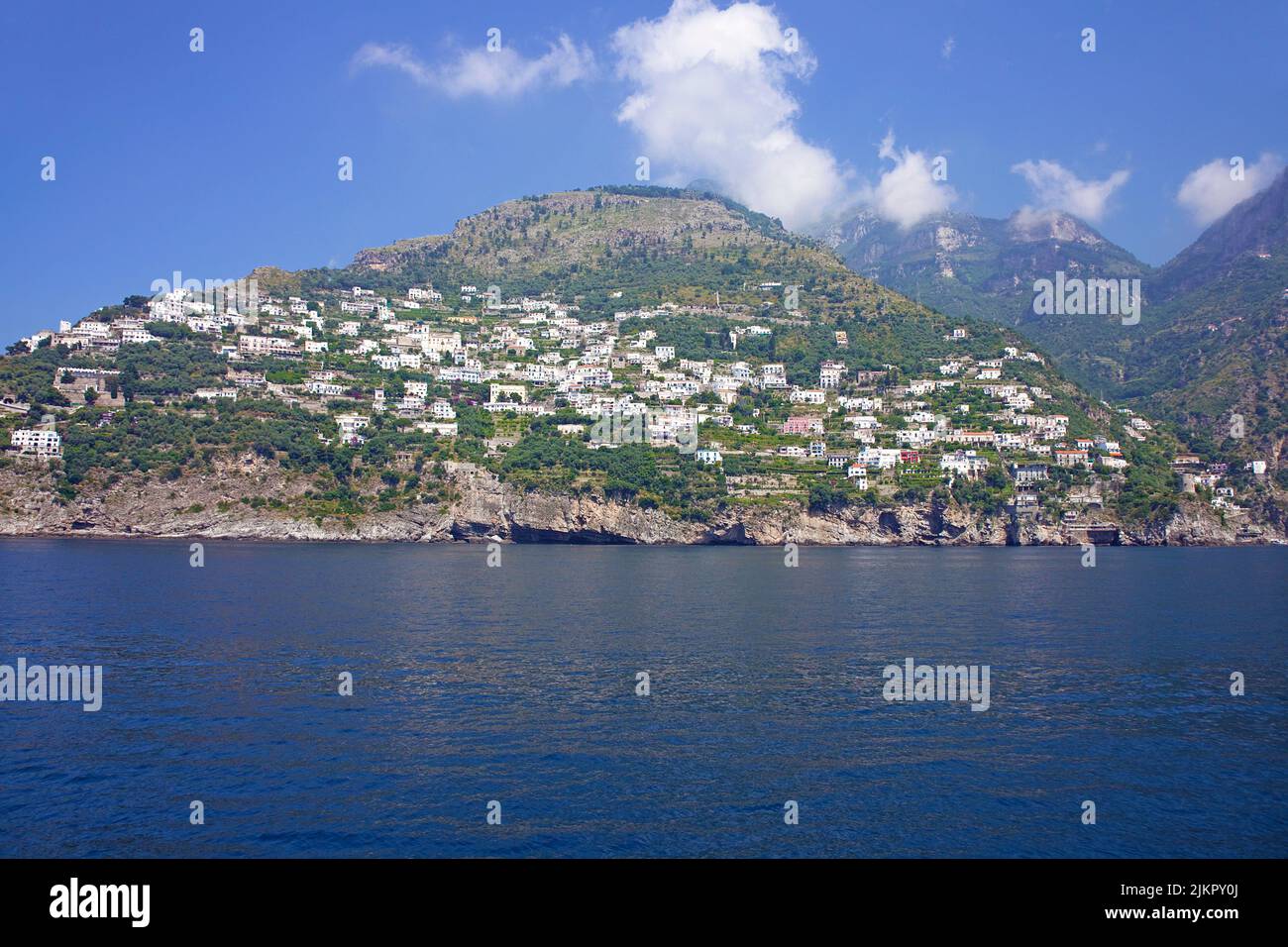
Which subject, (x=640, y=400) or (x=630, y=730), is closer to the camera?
(x=630, y=730)

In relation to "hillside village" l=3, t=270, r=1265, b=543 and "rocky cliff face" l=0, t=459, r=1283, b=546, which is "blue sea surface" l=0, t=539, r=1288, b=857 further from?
"hillside village" l=3, t=270, r=1265, b=543

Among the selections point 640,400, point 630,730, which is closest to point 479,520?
point 640,400

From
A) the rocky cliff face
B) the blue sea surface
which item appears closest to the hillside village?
the rocky cliff face

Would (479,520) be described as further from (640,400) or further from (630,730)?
(630,730)

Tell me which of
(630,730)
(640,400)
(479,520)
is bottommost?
(630,730)

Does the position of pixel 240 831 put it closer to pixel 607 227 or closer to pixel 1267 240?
pixel 607 227
